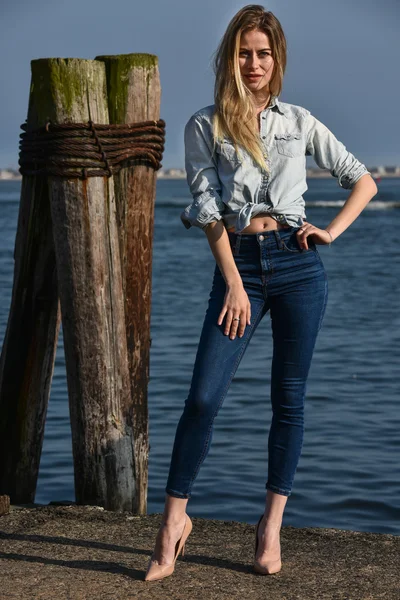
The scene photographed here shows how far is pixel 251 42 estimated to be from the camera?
3.93 m

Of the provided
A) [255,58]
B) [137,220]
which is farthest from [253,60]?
[137,220]

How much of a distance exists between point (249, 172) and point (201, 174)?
18 centimetres

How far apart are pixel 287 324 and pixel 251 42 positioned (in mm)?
1064

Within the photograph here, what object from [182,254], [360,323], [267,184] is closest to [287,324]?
[267,184]

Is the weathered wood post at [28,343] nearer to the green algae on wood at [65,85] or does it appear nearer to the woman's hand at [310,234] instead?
the green algae on wood at [65,85]

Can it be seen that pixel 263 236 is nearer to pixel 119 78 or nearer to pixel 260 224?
pixel 260 224

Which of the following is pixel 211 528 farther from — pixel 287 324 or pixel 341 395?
pixel 341 395

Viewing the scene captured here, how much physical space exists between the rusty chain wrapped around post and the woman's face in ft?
3.56

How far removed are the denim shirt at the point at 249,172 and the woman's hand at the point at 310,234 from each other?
0.14 ft

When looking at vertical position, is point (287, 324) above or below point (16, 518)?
above

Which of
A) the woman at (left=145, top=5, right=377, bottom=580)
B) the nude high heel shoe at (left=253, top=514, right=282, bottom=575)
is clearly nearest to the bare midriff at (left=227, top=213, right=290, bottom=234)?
the woman at (left=145, top=5, right=377, bottom=580)

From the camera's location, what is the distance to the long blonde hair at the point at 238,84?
3.87 meters

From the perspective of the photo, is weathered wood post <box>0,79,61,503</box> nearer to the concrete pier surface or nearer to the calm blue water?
the concrete pier surface

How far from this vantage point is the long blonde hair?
3873mm
